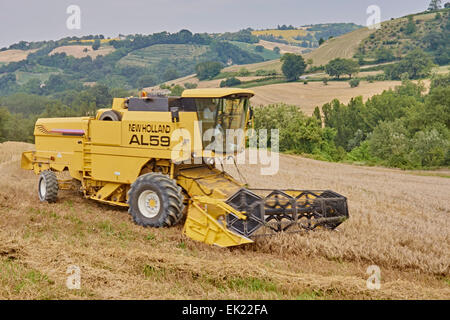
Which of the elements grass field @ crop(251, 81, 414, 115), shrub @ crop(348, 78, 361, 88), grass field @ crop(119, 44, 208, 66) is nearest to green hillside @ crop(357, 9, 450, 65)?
shrub @ crop(348, 78, 361, 88)

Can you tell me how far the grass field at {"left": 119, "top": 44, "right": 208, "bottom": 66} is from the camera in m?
126

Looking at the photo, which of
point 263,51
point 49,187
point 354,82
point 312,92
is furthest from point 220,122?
point 263,51

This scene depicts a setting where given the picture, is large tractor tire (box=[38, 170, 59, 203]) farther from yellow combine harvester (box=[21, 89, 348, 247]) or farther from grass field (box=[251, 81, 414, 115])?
grass field (box=[251, 81, 414, 115])

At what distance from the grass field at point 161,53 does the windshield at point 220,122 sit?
116 meters

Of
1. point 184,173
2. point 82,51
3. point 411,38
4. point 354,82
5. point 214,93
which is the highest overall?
point 411,38

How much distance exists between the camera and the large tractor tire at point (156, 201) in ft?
26.3

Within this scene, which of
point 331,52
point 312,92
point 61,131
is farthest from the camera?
point 331,52

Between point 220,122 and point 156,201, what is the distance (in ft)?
6.35

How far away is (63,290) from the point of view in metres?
5.00

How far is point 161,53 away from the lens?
140125 mm

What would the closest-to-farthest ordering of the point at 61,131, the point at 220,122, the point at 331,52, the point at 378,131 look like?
the point at 220,122
the point at 61,131
the point at 378,131
the point at 331,52

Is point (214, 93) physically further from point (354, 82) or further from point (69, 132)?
point (354, 82)

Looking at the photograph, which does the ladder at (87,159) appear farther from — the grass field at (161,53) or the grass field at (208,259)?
the grass field at (161,53)

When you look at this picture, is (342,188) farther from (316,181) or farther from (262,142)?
(262,142)
